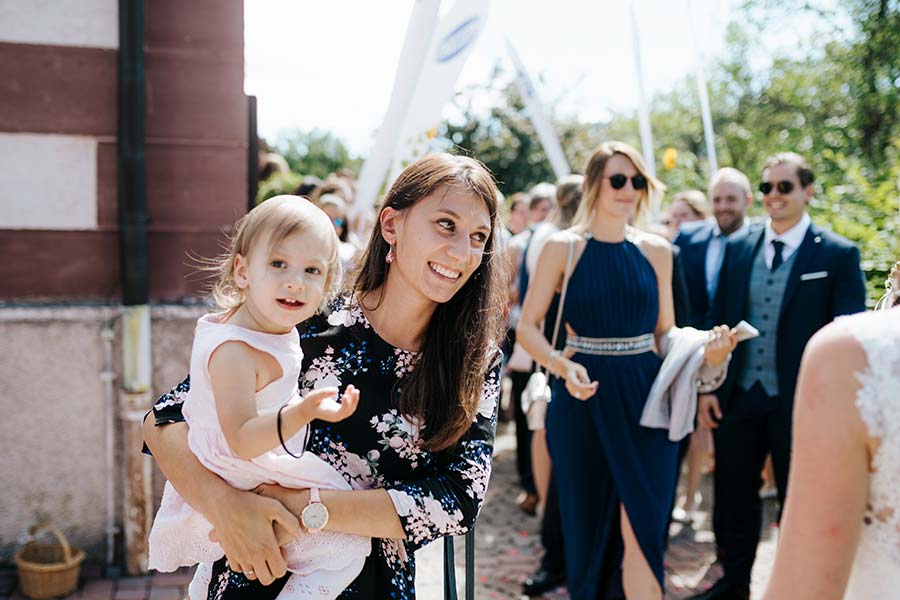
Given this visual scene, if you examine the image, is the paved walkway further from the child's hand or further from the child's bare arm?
the child's hand

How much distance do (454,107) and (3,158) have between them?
15.7 metres

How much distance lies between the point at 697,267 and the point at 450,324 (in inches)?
165

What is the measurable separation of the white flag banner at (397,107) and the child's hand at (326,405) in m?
4.99

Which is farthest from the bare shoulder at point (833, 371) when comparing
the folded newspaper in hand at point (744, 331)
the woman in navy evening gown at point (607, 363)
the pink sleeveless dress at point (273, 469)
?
the woman in navy evening gown at point (607, 363)

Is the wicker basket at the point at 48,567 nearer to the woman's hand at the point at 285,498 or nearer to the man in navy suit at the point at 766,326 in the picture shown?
the woman's hand at the point at 285,498

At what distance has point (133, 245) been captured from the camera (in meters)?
4.64

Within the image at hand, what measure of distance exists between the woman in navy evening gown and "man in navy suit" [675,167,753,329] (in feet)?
5.56

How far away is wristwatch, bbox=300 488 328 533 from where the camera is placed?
1.81m

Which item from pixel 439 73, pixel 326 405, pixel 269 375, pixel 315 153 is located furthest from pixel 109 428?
pixel 315 153

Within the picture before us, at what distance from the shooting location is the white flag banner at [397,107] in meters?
6.59

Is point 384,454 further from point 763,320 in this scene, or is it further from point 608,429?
point 763,320

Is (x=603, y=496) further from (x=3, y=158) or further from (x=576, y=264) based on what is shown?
(x=3, y=158)

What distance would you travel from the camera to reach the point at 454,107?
19.7 meters

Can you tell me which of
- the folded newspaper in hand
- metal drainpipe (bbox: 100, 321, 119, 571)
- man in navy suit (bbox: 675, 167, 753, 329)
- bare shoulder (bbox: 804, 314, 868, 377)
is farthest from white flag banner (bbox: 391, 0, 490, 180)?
bare shoulder (bbox: 804, 314, 868, 377)
